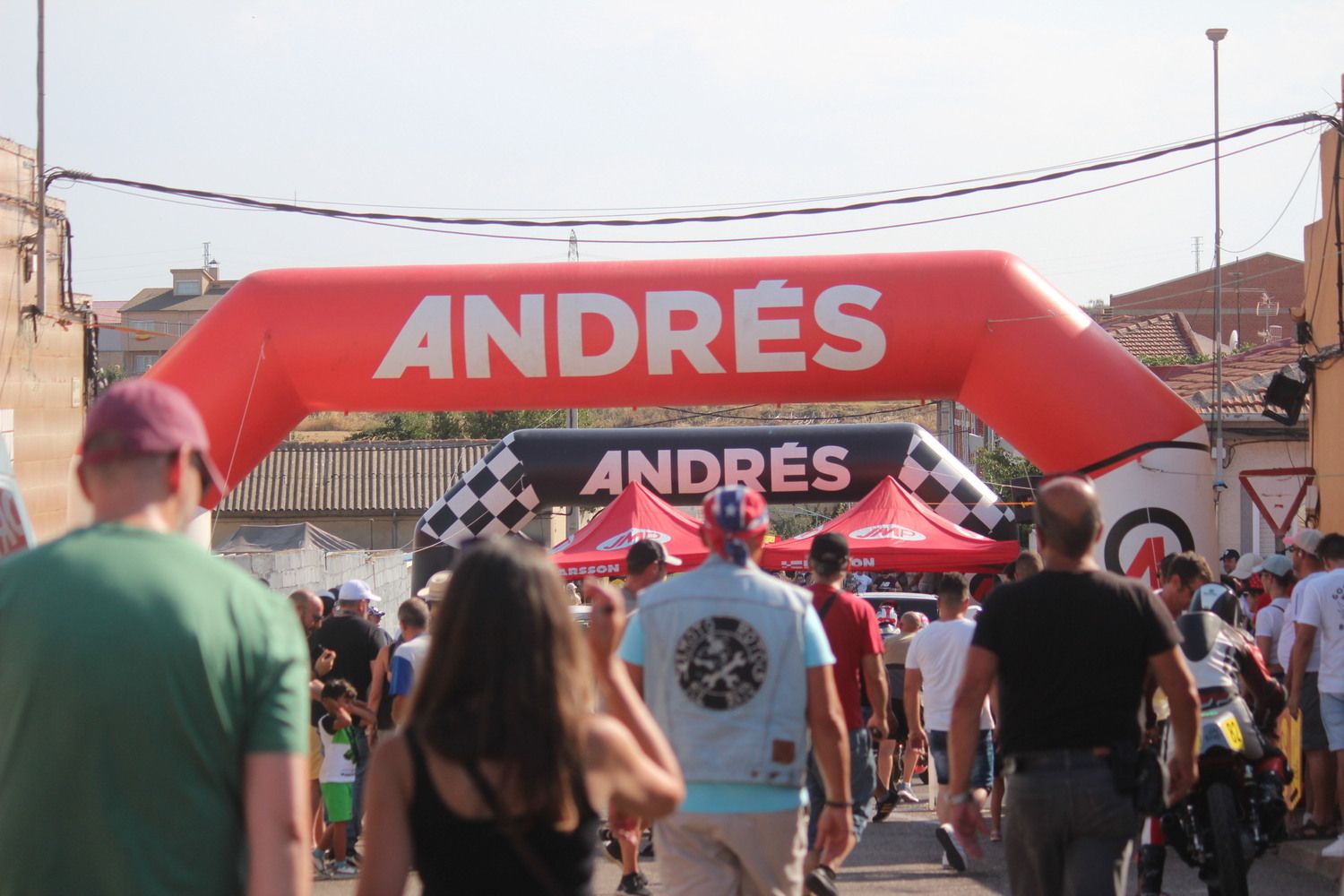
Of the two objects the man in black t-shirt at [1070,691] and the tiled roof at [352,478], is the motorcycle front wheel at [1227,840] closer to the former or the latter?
the man in black t-shirt at [1070,691]

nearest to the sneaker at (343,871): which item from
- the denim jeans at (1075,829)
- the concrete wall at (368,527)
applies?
the denim jeans at (1075,829)

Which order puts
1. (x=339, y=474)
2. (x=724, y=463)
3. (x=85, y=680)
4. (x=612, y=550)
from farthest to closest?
1. (x=339, y=474)
2. (x=724, y=463)
3. (x=612, y=550)
4. (x=85, y=680)

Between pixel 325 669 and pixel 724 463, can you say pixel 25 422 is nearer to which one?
pixel 325 669

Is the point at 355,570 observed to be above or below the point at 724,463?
below

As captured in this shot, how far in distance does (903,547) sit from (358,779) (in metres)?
5.38

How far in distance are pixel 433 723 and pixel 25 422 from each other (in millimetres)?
10301

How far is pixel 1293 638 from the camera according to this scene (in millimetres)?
8578

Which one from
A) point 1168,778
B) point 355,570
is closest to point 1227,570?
point 1168,778

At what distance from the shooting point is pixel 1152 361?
39.4 metres

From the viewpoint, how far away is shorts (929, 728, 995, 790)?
8.42m

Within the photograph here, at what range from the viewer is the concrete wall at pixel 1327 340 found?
11.4 meters

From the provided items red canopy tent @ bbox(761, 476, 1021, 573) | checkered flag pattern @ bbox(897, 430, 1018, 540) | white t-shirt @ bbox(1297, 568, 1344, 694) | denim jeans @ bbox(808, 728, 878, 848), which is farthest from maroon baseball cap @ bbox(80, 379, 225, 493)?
checkered flag pattern @ bbox(897, 430, 1018, 540)

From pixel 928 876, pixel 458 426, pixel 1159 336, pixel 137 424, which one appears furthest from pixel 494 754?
pixel 458 426

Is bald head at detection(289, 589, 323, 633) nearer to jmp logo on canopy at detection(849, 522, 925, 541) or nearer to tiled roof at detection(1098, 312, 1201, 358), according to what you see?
jmp logo on canopy at detection(849, 522, 925, 541)
